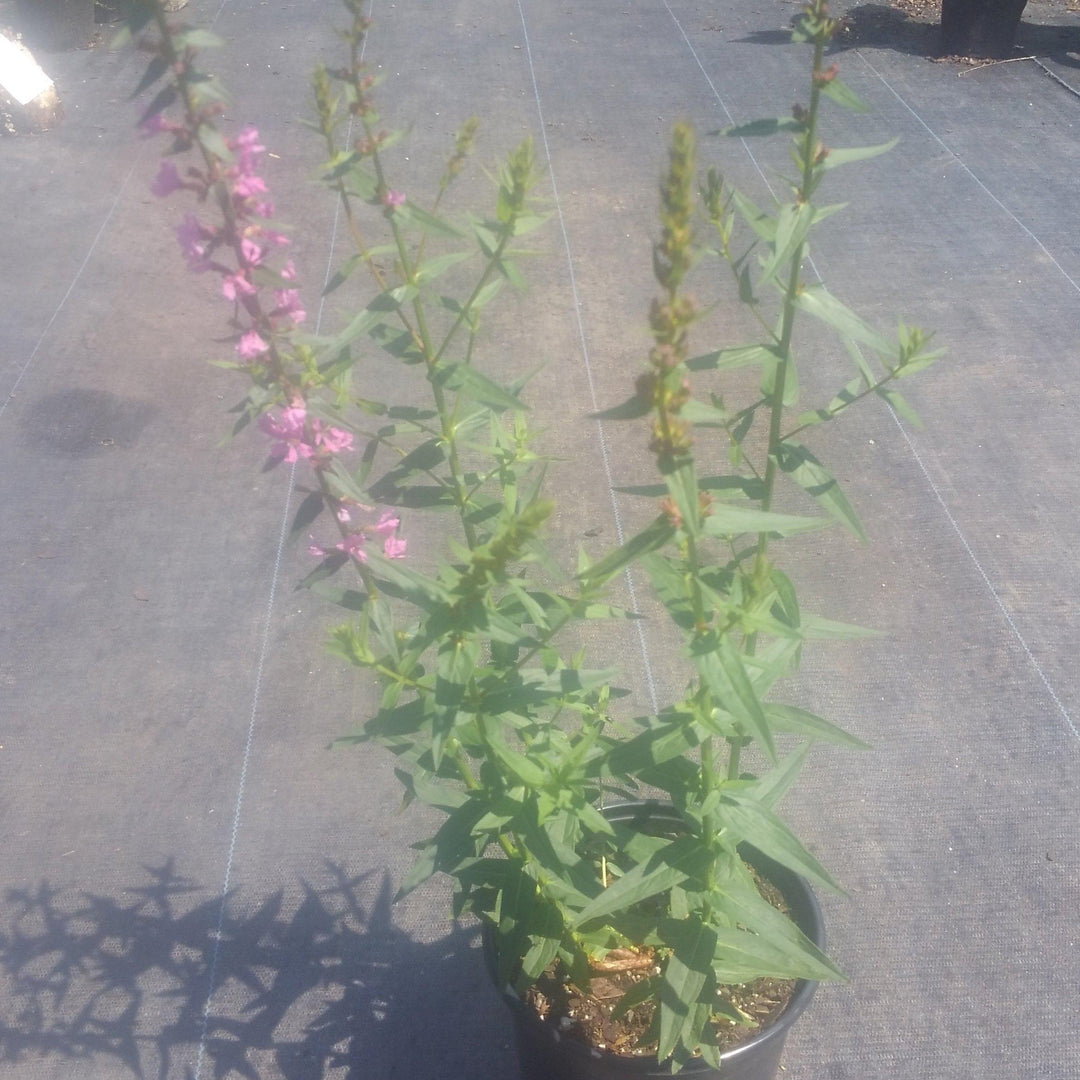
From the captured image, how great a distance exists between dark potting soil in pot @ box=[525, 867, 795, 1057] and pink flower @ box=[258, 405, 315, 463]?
125 cm

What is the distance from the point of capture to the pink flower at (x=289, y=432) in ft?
4.63

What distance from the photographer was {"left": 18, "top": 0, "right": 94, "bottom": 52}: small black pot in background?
7.79 metres

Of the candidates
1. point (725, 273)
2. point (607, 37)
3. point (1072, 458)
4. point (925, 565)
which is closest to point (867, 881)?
point (925, 565)

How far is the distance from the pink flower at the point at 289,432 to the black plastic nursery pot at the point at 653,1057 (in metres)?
1.08

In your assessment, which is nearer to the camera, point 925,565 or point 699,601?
point 699,601

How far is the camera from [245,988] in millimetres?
2541

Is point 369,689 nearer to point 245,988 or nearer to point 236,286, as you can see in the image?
point 245,988

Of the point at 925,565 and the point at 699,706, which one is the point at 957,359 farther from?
the point at 699,706

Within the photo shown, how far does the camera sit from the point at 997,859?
273cm

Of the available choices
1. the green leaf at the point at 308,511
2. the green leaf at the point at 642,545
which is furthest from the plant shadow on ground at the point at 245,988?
the green leaf at the point at 642,545

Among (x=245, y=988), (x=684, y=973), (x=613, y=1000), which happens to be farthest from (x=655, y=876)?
(x=245, y=988)

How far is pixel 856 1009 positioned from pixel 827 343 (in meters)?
3.07

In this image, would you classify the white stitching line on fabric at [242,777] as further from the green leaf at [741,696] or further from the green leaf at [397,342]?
the green leaf at [741,696]

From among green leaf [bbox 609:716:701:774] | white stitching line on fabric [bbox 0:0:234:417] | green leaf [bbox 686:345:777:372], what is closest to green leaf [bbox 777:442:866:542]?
green leaf [bbox 686:345:777:372]
